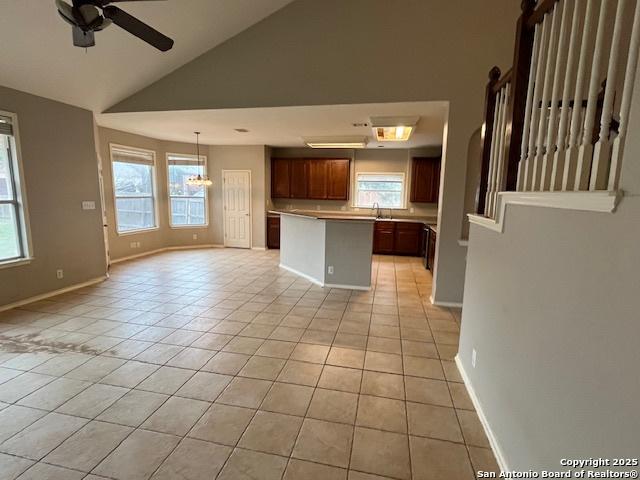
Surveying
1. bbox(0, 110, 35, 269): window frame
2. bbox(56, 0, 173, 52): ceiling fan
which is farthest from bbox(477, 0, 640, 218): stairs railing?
bbox(0, 110, 35, 269): window frame

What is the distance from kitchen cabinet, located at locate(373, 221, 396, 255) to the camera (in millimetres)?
7426

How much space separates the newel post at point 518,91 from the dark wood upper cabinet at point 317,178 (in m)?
6.04

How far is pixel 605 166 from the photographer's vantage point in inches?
42.3

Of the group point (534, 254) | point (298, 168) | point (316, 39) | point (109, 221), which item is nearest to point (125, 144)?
point (109, 221)

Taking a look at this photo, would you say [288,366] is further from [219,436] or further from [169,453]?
[169,453]

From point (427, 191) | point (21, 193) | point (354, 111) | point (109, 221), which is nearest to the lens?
point (21, 193)

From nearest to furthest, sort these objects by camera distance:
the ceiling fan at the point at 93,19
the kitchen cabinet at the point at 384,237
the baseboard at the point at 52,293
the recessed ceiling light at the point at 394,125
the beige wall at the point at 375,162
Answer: the ceiling fan at the point at 93,19, the baseboard at the point at 52,293, the recessed ceiling light at the point at 394,125, the kitchen cabinet at the point at 384,237, the beige wall at the point at 375,162

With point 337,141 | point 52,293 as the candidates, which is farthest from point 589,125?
point 52,293

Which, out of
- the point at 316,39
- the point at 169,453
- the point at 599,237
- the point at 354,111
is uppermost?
the point at 316,39

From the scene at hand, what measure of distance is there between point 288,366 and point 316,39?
3818mm

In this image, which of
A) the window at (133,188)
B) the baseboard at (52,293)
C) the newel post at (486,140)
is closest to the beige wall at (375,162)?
the window at (133,188)

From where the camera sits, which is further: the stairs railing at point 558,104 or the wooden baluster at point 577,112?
the wooden baluster at point 577,112

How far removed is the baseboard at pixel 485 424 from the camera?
5.64 ft

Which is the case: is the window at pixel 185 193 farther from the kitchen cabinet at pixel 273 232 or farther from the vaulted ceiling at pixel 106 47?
the vaulted ceiling at pixel 106 47
